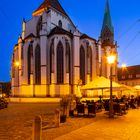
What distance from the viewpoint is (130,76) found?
9762cm

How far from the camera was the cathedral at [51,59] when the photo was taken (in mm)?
60312

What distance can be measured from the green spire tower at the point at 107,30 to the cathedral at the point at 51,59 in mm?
17154

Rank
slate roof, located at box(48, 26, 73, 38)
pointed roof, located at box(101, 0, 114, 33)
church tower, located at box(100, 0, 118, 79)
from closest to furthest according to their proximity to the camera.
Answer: slate roof, located at box(48, 26, 73, 38), church tower, located at box(100, 0, 118, 79), pointed roof, located at box(101, 0, 114, 33)

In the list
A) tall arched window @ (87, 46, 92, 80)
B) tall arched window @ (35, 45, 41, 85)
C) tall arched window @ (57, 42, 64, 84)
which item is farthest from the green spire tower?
tall arched window @ (35, 45, 41, 85)

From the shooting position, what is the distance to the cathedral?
198 feet

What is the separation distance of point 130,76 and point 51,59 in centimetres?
4387

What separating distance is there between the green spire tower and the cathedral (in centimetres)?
1715

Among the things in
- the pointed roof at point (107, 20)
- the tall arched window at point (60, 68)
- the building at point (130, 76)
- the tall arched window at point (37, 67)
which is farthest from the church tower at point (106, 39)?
the building at point (130, 76)

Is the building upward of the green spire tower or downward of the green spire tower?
downward

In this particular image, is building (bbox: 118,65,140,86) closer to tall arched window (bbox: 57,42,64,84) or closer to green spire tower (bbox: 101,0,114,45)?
green spire tower (bbox: 101,0,114,45)

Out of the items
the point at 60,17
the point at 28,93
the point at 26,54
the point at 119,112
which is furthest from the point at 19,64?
the point at 119,112

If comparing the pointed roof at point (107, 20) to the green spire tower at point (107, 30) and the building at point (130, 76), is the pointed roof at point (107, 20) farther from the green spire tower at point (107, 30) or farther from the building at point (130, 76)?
the building at point (130, 76)

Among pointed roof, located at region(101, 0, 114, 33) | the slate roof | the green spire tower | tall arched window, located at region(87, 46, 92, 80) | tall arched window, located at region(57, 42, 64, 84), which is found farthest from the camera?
pointed roof, located at region(101, 0, 114, 33)

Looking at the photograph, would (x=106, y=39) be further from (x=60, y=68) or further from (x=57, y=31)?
(x=60, y=68)
